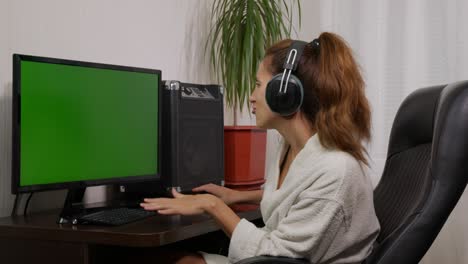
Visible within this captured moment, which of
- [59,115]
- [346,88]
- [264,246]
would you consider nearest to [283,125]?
[346,88]

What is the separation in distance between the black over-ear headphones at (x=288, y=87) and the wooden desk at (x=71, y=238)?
42 cm

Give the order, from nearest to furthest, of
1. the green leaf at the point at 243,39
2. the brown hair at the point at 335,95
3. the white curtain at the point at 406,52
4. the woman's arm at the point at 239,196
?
1. the brown hair at the point at 335,95
2. the woman's arm at the point at 239,196
3. the white curtain at the point at 406,52
4. the green leaf at the point at 243,39

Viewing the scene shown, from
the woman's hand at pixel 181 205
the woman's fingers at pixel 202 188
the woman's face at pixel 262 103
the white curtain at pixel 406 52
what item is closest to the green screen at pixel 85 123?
the woman's fingers at pixel 202 188

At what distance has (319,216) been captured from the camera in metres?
1.33

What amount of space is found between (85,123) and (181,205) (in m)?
0.42

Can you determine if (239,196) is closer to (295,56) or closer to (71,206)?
(71,206)

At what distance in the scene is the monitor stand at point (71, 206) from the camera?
5.17 feet

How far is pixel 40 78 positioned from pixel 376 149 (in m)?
1.56

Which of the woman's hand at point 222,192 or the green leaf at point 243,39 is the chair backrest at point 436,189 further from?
the green leaf at point 243,39

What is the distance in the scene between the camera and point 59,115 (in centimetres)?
162

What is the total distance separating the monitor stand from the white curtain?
1.27 metres

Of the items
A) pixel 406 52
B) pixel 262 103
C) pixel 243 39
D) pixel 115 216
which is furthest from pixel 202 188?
pixel 406 52

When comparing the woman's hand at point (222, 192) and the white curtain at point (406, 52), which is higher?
the white curtain at point (406, 52)

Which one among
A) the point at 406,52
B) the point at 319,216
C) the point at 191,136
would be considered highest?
the point at 406,52
